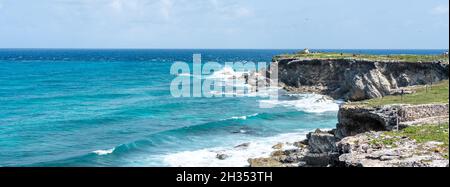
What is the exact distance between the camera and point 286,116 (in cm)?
5291

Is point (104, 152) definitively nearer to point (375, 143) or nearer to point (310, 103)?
point (375, 143)

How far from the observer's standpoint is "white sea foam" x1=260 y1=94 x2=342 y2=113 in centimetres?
5712

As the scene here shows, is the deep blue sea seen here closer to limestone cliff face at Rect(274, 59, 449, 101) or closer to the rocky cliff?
limestone cliff face at Rect(274, 59, 449, 101)

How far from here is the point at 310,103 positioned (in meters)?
61.8

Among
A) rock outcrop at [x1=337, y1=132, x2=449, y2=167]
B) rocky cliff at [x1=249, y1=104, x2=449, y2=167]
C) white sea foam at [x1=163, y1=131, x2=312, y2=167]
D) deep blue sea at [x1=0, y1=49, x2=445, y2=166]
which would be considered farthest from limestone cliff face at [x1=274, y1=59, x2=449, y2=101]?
rock outcrop at [x1=337, y1=132, x2=449, y2=167]

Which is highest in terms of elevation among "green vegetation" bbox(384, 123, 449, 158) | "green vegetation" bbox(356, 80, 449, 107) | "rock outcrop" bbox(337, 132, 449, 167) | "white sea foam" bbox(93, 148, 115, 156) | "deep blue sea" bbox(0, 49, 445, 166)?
"green vegetation" bbox(356, 80, 449, 107)

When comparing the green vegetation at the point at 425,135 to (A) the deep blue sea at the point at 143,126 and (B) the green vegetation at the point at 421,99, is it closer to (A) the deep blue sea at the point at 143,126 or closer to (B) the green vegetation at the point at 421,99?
(B) the green vegetation at the point at 421,99

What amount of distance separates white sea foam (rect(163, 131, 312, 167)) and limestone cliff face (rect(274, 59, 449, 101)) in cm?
1565

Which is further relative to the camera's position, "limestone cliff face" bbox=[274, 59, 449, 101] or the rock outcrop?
"limestone cliff face" bbox=[274, 59, 449, 101]

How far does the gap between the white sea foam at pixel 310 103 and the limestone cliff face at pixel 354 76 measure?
87.1 inches

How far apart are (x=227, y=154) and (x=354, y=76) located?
30.8 meters

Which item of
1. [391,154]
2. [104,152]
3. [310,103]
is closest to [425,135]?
[391,154]

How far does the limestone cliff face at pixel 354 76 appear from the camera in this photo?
188 feet
